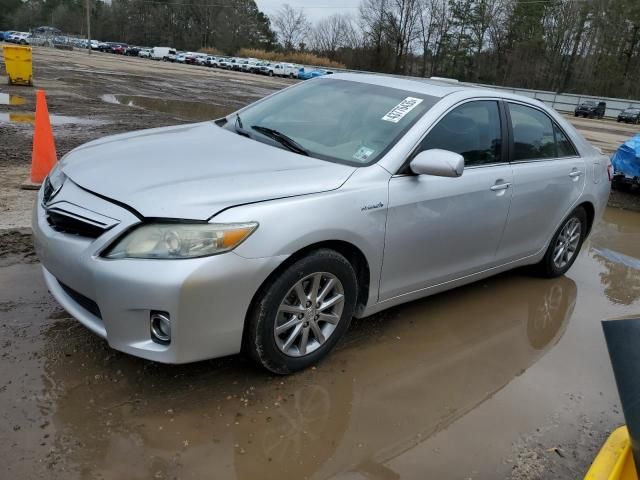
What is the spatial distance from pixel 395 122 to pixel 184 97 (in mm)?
18159

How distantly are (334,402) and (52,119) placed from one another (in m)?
10.8

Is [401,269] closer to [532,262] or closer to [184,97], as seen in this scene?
[532,262]

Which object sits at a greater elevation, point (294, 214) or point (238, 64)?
point (294, 214)

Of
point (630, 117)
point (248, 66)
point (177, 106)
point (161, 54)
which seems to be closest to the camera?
point (177, 106)

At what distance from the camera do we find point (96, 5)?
114 metres

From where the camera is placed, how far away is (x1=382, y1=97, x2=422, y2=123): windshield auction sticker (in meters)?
3.65

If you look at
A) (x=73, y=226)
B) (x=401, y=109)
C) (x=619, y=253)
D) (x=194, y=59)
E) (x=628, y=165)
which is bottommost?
(x=194, y=59)

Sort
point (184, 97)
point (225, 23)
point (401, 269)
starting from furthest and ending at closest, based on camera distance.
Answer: point (225, 23)
point (184, 97)
point (401, 269)

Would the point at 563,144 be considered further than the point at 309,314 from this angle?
Yes

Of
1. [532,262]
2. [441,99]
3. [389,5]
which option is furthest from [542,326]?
[389,5]

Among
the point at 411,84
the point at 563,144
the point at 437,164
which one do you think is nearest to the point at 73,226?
the point at 437,164

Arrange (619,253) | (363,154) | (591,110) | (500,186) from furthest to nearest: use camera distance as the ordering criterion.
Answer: (591,110) → (619,253) → (500,186) → (363,154)

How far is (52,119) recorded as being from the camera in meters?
11.6

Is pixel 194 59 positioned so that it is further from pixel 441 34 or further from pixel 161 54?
pixel 441 34
